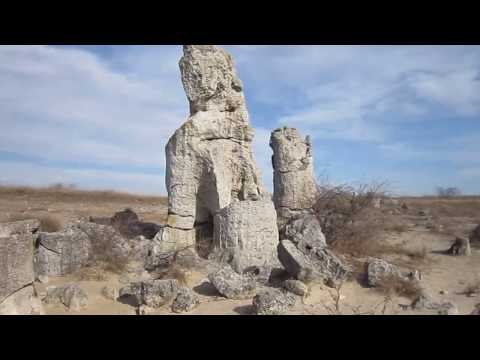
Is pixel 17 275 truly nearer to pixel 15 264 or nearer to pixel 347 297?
pixel 15 264

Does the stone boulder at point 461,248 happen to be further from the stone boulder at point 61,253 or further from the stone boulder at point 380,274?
the stone boulder at point 61,253

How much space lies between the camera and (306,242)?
553 centimetres

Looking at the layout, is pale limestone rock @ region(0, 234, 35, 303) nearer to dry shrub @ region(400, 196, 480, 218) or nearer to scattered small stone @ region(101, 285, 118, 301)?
scattered small stone @ region(101, 285, 118, 301)

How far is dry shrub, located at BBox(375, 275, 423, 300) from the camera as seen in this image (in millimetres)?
4805

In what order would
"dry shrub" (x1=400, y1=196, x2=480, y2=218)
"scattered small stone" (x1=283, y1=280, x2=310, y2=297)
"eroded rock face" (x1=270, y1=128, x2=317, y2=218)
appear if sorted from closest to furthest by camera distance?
"scattered small stone" (x1=283, y1=280, x2=310, y2=297), "eroded rock face" (x1=270, y1=128, x2=317, y2=218), "dry shrub" (x1=400, y1=196, x2=480, y2=218)

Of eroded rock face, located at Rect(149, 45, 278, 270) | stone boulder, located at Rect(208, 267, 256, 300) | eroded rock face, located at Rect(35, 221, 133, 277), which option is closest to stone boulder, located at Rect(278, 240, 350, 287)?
stone boulder, located at Rect(208, 267, 256, 300)

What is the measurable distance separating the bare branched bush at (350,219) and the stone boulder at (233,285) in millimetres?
3086

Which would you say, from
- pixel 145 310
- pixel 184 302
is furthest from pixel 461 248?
pixel 145 310

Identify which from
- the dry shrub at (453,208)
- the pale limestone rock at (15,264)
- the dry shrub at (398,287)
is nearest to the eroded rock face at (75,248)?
the pale limestone rock at (15,264)

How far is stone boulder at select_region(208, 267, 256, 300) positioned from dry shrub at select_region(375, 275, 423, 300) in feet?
5.55

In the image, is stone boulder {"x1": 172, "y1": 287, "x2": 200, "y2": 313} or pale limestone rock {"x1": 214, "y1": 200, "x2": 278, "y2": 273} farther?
pale limestone rock {"x1": 214, "y1": 200, "x2": 278, "y2": 273}

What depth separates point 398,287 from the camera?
4.89 meters

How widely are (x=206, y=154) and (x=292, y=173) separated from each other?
148 inches

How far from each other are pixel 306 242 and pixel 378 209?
4.10 m
